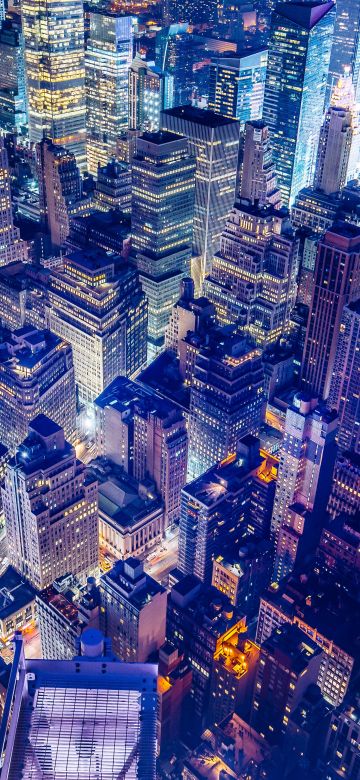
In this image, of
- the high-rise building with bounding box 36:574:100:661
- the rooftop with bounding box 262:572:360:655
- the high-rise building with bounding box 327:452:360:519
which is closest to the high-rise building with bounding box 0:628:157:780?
the high-rise building with bounding box 36:574:100:661

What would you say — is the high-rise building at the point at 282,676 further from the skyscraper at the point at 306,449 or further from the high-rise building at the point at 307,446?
the high-rise building at the point at 307,446

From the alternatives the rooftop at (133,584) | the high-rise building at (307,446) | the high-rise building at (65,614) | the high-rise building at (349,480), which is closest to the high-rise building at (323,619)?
the high-rise building at (349,480)

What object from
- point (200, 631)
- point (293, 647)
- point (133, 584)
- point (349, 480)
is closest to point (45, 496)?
point (133, 584)

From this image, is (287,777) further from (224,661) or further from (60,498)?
(60,498)

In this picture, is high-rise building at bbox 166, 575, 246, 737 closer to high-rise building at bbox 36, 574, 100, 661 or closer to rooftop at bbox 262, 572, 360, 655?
rooftop at bbox 262, 572, 360, 655

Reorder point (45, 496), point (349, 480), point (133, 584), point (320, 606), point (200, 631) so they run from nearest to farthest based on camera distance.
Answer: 1. point (133, 584)
2. point (200, 631)
3. point (320, 606)
4. point (45, 496)
5. point (349, 480)

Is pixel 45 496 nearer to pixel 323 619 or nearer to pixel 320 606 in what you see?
pixel 320 606
